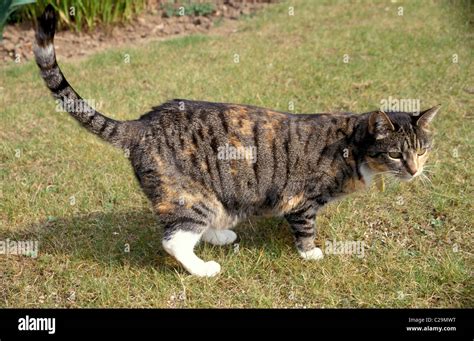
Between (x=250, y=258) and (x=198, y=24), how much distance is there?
6.79 metres

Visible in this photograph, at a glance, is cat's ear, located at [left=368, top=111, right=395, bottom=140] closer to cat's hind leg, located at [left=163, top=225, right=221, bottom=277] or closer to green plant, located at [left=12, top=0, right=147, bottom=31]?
cat's hind leg, located at [left=163, top=225, right=221, bottom=277]

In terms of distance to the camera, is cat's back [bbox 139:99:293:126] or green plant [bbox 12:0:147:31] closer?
cat's back [bbox 139:99:293:126]

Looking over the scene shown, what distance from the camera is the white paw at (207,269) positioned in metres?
3.62

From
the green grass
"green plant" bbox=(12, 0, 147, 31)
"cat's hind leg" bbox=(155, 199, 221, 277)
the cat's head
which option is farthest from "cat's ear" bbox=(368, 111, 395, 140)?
"green plant" bbox=(12, 0, 147, 31)

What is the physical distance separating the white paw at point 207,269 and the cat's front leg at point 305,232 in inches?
24.9

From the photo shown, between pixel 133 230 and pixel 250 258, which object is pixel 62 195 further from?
pixel 250 258

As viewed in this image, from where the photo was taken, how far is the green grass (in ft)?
11.6

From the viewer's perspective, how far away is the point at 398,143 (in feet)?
11.5

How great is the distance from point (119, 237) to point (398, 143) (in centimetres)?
232

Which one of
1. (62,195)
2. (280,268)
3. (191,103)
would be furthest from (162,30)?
(280,268)

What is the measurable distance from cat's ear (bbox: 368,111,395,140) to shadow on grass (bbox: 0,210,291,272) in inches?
45.2

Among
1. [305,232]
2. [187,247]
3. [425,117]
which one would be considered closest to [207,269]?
[187,247]

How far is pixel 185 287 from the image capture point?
3.53m
